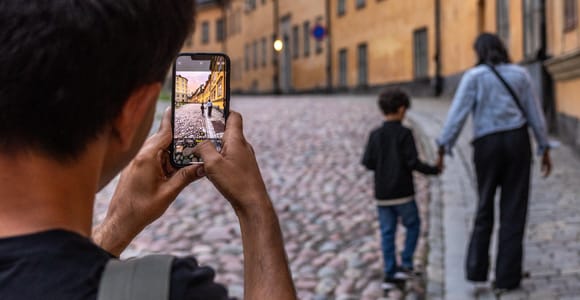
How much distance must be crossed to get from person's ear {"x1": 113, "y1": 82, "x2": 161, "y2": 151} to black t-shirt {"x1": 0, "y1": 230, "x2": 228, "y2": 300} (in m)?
0.16

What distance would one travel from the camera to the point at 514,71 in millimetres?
6180

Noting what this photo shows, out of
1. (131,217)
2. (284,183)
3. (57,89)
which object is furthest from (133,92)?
(284,183)

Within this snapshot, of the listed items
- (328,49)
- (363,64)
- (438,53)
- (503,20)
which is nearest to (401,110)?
(503,20)

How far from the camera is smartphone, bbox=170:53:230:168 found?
1575mm

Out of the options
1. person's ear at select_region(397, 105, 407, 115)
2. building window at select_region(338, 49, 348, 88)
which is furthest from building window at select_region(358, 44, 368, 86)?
person's ear at select_region(397, 105, 407, 115)

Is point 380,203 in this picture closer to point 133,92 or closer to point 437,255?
point 437,255

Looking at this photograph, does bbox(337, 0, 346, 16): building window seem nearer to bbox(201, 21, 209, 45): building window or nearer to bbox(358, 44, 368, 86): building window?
bbox(358, 44, 368, 86): building window

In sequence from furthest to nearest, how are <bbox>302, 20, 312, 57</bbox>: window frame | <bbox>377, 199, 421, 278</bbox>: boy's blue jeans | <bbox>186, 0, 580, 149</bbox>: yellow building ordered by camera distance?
<bbox>302, 20, 312, 57</bbox>: window frame, <bbox>186, 0, 580, 149</bbox>: yellow building, <bbox>377, 199, 421, 278</bbox>: boy's blue jeans

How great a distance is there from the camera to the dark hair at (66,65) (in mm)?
1093

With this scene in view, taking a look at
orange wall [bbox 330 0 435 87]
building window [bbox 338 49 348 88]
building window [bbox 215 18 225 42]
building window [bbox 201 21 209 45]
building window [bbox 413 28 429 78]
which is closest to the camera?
building window [bbox 413 28 429 78]

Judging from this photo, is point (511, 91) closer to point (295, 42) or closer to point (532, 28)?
point (532, 28)

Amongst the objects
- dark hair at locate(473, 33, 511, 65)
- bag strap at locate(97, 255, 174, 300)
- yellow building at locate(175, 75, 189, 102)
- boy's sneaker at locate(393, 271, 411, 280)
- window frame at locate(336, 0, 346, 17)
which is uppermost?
window frame at locate(336, 0, 346, 17)

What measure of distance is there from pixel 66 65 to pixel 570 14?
13.4 metres

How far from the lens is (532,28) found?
57.8ft
